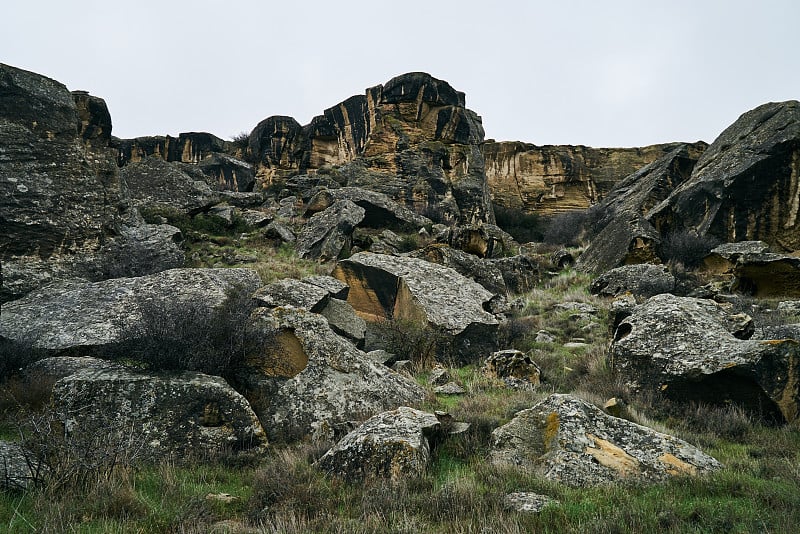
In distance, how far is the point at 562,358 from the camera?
9.39 m

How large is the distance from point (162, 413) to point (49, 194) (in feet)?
29.9

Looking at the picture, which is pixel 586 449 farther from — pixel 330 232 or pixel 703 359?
pixel 330 232

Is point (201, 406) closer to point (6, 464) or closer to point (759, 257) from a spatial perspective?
point (6, 464)

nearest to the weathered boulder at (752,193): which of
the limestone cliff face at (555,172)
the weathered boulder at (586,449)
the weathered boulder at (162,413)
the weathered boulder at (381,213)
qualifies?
the weathered boulder at (381,213)

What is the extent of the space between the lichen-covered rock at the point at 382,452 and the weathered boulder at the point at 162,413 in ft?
3.95

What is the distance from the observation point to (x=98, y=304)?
27.9ft

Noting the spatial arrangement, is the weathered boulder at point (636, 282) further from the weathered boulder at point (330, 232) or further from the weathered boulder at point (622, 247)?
the weathered boulder at point (330, 232)

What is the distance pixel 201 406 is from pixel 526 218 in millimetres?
32157

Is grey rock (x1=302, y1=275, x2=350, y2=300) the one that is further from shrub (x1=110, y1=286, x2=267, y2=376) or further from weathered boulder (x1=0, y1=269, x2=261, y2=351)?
shrub (x1=110, y1=286, x2=267, y2=376)

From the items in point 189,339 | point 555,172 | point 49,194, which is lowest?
point 189,339

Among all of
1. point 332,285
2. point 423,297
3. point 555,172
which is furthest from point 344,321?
point 555,172

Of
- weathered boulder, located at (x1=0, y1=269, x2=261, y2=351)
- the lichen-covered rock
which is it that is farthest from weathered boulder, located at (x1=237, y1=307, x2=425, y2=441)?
weathered boulder, located at (x1=0, y1=269, x2=261, y2=351)

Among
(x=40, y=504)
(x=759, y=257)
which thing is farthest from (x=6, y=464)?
(x=759, y=257)

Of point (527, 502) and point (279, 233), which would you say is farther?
point (279, 233)
